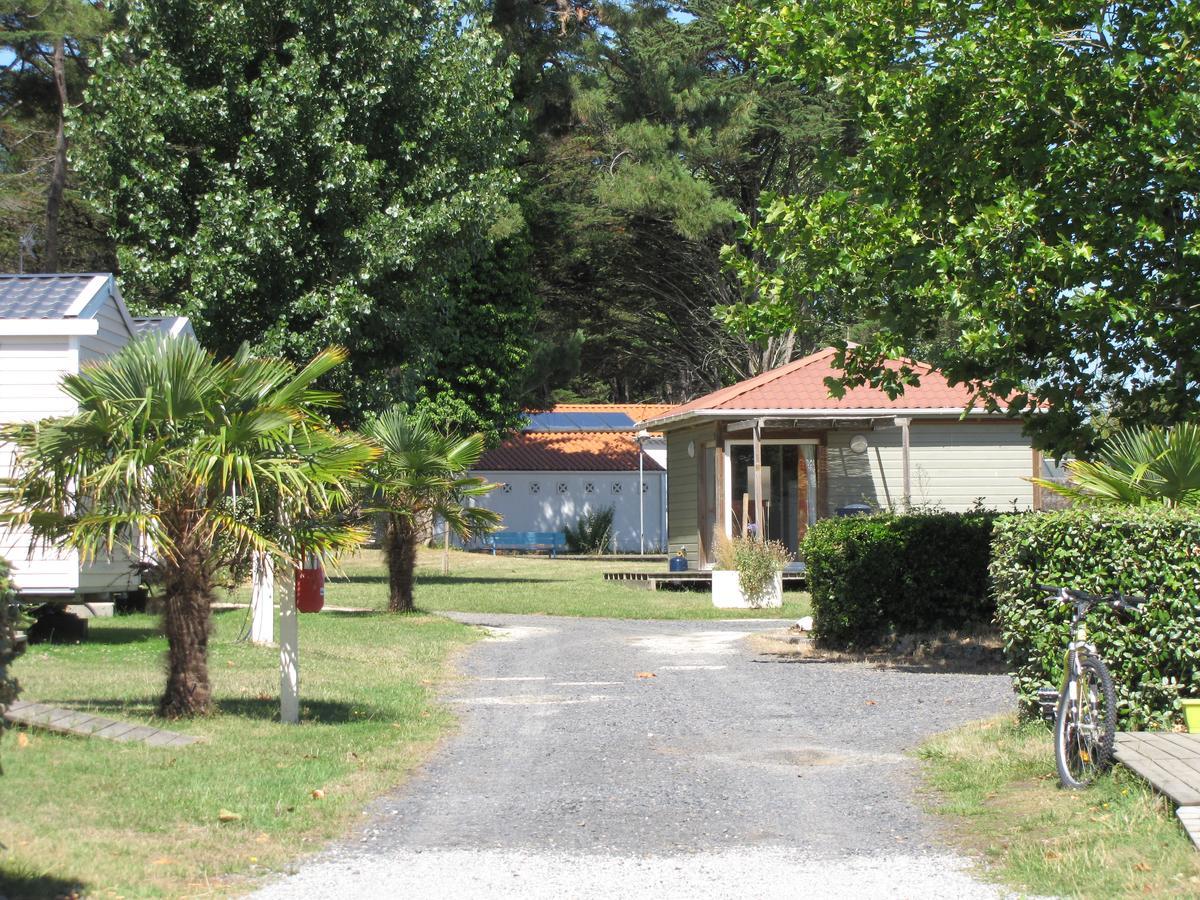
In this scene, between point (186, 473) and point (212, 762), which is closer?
A: point (212, 762)

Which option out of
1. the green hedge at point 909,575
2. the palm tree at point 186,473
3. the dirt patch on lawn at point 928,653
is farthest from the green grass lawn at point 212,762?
the green hedge at point 909,575

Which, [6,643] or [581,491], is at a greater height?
[581,491]

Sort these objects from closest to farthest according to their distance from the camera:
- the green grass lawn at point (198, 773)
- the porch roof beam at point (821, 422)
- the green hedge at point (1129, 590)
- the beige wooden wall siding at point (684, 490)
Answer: the green grass lawn at point (198, 773) → the green hedge at point (1129, 590) → the porch roof beam at point (821, 422) → the beige wooden wall siding at point (684, 490)

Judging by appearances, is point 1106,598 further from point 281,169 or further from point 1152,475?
point 281,169

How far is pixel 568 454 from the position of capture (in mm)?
42906

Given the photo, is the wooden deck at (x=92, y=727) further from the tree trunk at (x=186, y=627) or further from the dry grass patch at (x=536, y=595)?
the dry grass patch at (x=536, y=595)

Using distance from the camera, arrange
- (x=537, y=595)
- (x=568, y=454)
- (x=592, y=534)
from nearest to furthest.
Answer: (x=537, y=595) → (x=592, y=534) → (x=568, y=454)

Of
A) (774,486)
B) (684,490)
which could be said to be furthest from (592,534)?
(774,486)

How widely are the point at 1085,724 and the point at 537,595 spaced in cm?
1673

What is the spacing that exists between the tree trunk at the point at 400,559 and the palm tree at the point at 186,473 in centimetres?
942

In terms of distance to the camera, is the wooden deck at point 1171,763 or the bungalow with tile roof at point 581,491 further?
the bungalow with tile roof at point 581,491

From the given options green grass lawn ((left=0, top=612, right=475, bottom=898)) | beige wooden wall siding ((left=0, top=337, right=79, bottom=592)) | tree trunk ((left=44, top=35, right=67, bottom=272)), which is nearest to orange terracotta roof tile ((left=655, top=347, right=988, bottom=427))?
green grass lawn ((left=0, top=612, right=475, bottom=898))

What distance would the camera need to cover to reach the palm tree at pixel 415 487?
1858 cm

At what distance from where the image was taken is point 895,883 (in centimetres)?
580
